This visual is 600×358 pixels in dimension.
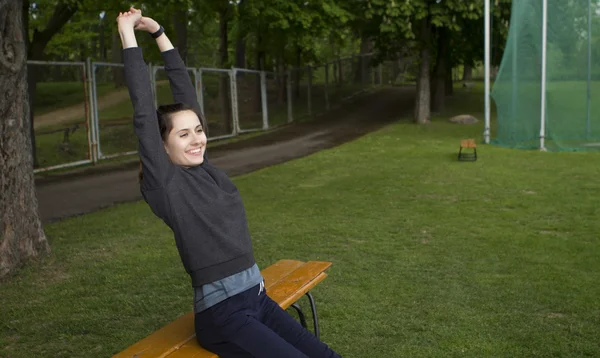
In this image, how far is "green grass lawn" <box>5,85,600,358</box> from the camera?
15.1 ft

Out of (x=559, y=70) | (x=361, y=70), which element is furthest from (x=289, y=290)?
(x=361, y=70)

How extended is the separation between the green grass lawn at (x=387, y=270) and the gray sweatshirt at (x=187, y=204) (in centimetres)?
150

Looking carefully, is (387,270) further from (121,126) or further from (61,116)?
(61,116)

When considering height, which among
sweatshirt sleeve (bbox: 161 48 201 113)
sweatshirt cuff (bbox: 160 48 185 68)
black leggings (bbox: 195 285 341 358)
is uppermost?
sweatshirt cuff (bbox: 160 48 185 68)

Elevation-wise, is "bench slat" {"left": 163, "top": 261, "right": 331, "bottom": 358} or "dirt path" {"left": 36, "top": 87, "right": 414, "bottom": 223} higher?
"bench slat" {"left": 163, "top": 261, "right": 331, "bottom": 358}

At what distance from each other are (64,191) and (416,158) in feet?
23.0

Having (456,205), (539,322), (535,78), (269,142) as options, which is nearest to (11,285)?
(539,322)

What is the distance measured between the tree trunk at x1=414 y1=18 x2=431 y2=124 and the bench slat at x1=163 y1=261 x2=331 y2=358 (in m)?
20.0

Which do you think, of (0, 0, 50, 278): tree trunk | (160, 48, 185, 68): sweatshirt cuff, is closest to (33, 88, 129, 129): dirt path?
(0, 0, 50, 278): tree trunk

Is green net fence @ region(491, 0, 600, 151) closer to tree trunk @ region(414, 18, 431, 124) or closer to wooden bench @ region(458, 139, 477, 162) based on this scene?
wooden bench @ region(458, 139, 477, 162)

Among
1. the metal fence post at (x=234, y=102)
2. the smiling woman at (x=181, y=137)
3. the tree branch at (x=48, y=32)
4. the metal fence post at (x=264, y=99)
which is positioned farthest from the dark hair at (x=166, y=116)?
the metal fence post at (x=264, y=99)

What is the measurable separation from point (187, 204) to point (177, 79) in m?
0.86

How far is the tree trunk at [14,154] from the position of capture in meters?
6.14

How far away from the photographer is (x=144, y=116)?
3041mm
